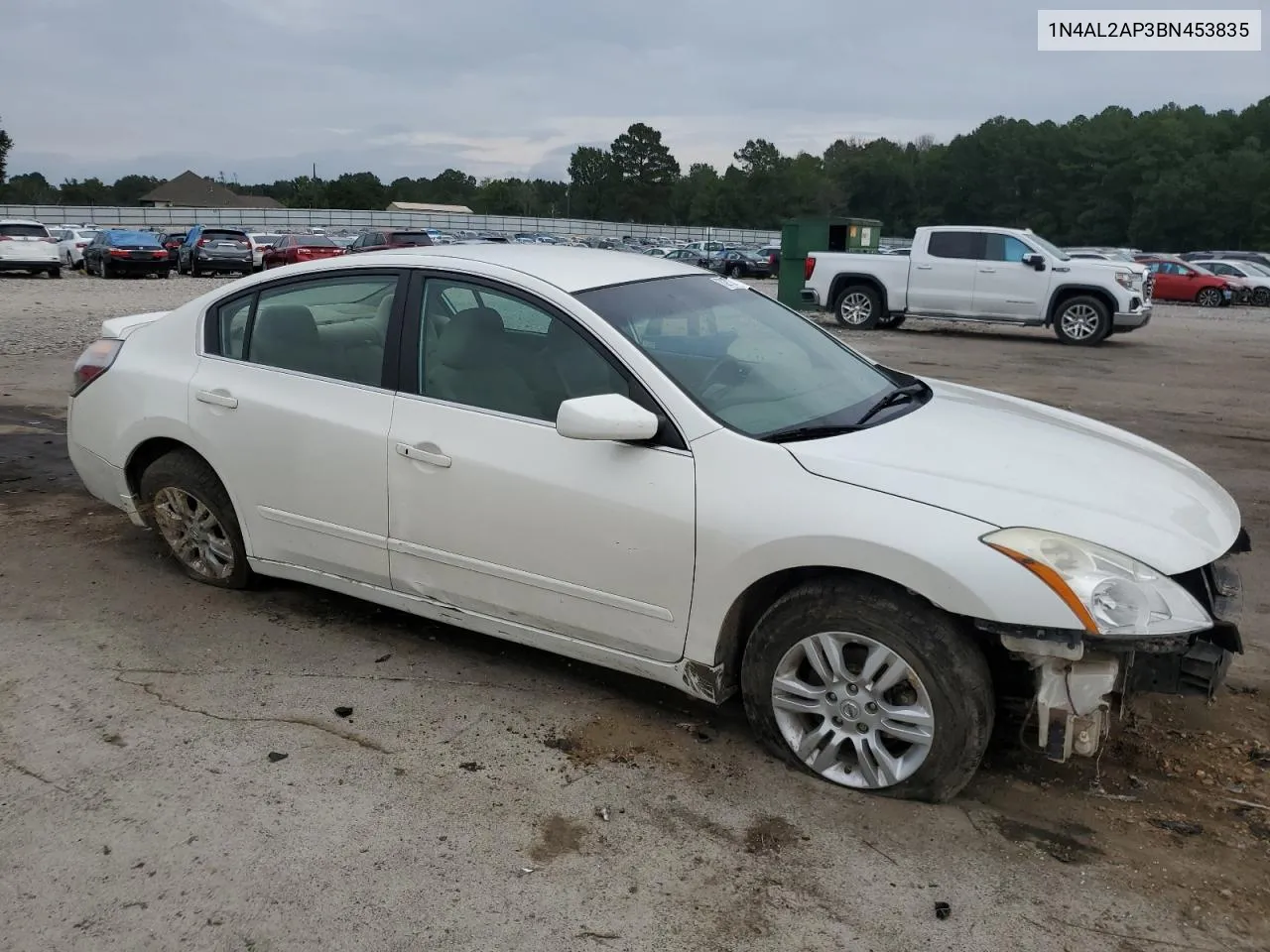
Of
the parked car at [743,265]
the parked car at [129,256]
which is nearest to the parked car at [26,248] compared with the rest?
the parked car at [129,256]

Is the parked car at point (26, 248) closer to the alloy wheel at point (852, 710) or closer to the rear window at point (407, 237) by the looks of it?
the rear window at point (407, 237)

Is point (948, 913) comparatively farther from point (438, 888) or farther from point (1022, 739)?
point (438, 888)

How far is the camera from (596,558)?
3516 mm

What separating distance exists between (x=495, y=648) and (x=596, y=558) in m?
1.03

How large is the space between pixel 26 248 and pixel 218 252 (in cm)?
499

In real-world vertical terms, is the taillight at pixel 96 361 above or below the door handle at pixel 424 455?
above

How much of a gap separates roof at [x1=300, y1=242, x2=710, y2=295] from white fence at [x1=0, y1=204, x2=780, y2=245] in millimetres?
57390

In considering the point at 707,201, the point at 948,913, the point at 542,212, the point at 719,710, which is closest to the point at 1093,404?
the point at 719,710

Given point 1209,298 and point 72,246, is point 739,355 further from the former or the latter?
point 72,246

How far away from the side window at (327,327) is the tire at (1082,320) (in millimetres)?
15273

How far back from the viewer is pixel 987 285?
17750 millimetres

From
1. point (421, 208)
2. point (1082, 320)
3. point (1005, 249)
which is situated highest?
point (421, 208)

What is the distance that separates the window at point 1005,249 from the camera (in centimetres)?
1748

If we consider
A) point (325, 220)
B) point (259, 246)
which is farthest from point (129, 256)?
point (325, 220)
